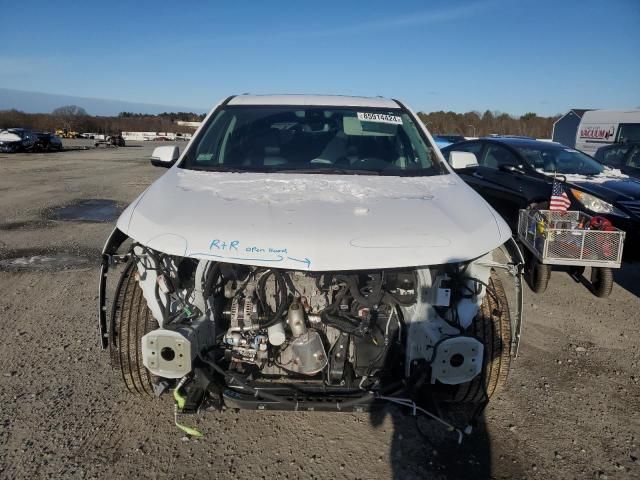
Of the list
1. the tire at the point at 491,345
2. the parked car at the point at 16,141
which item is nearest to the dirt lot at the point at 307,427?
the tire at the point at 491,345

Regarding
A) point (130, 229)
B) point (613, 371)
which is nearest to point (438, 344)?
point (130, 229)

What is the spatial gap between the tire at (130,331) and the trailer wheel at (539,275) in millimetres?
4050

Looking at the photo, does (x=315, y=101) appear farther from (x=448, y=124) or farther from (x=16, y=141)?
(x=448, y=124)

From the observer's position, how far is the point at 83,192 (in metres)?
12.3

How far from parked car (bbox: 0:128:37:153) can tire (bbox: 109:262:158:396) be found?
30.7 metres

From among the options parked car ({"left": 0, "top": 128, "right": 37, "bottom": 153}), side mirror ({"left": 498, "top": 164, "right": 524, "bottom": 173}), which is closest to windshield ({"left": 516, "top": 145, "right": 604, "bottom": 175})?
side mirror ({"left": 498, "top": 164, "right": 524, "bottom": 173})

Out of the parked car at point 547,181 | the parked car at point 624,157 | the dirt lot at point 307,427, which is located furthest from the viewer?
the parked car at point 624,157

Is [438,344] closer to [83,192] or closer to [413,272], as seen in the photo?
[413,272]

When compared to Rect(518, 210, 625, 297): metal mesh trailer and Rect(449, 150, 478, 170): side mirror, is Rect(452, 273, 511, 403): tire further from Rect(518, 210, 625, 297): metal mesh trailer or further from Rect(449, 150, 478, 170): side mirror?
Rect(518, 210, 625, 297): metal mesh trailer

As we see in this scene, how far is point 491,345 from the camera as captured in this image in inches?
110

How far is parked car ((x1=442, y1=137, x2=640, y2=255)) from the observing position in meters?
5.88

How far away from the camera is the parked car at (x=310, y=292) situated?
2271 mm

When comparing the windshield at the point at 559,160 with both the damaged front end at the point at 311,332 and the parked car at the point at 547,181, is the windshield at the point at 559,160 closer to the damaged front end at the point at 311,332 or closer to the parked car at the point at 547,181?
the parked car at the point at 547,181

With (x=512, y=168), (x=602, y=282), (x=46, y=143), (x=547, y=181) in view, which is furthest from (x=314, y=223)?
(x=46, y=143)
